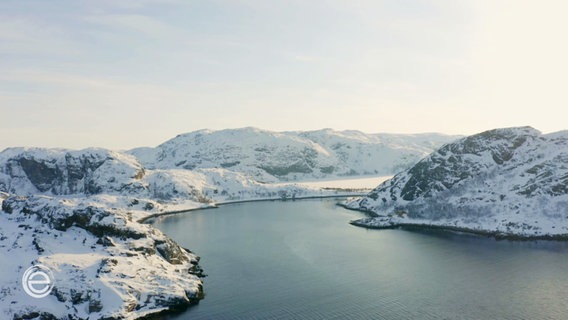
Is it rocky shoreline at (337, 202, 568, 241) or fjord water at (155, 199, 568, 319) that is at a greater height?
rocky shoreline at (337, 202, 568, 241)

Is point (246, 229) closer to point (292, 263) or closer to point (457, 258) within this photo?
point (292, 263)

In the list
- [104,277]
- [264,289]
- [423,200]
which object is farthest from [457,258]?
[104,277]

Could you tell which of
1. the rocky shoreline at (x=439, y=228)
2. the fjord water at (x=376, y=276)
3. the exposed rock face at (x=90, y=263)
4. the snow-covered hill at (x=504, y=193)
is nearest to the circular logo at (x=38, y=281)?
the exposed rock face at (x=90, y=263)

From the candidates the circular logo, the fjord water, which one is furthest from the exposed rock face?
the fjord water

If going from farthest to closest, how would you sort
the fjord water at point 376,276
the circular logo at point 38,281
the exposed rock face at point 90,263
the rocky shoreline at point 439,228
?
1. the rocky shoreline at point 439,228
2. the fjord water at point 376,276
3. the circular logo at point 38,281
4. the exposed rock face at point 90,263

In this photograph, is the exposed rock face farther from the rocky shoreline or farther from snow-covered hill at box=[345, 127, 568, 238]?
snow-covered hill at box=[345, 127, 568, 238]

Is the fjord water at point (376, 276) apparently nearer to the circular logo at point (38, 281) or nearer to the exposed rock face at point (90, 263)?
the exposed rock face at point (90, 263)
